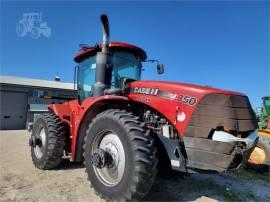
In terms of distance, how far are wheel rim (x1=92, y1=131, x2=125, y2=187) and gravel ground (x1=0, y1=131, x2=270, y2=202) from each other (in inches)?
12.9

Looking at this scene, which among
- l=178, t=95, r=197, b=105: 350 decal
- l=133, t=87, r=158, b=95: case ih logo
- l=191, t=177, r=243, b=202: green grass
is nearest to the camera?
l=178, t=95, r=197, b=105: 350 decal

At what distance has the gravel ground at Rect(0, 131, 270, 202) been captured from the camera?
12.1 feet

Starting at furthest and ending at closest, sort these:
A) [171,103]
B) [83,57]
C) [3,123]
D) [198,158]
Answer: [3,123] → [83,57] → [171,103] → [198,158]

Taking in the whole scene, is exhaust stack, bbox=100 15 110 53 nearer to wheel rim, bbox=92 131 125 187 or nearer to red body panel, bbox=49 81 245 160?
red body panel, bbox=49 81 245 160

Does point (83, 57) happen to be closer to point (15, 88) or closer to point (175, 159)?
point (175, 159)

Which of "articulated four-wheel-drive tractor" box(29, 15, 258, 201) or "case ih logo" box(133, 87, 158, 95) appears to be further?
"case ih logo" box(133, 87, 158, 95)

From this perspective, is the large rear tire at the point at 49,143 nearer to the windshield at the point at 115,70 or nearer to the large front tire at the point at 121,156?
the windshield at the point at 115,70

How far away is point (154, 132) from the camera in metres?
3.34

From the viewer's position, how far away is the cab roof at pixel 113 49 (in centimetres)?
459

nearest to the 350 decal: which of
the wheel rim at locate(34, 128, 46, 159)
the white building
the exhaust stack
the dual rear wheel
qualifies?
the dual rear wheel

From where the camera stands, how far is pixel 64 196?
3.65 m

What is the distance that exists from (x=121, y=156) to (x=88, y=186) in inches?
44.2

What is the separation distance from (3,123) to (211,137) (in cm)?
1701

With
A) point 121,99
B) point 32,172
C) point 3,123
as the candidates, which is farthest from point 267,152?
point 3,123
